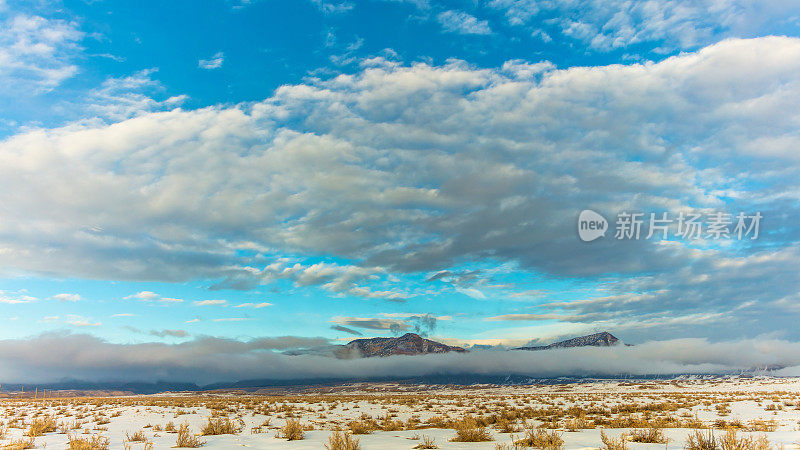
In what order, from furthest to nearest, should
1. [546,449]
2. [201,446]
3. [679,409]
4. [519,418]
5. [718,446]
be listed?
[679,409]
[519,418]
[201,446]
[546,449]
[718,446]

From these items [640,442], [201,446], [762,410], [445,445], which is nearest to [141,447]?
[201,446]

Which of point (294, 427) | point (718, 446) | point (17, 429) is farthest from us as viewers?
point (17, 429)

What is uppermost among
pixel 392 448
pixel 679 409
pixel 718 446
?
pixel 718 446

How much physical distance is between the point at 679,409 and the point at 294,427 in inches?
1100

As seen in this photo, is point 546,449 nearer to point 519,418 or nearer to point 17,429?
point 519,418

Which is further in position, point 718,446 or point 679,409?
point 679,409

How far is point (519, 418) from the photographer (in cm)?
2753

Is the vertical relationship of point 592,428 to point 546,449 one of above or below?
below

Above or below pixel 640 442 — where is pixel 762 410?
below

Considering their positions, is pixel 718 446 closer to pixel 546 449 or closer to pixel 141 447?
pixel 546 449

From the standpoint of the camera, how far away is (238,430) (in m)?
20.7

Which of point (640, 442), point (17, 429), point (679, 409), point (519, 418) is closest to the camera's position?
point (640, 442)

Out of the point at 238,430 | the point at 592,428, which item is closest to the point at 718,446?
the point at 592,428

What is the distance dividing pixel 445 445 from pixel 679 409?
25102mm
